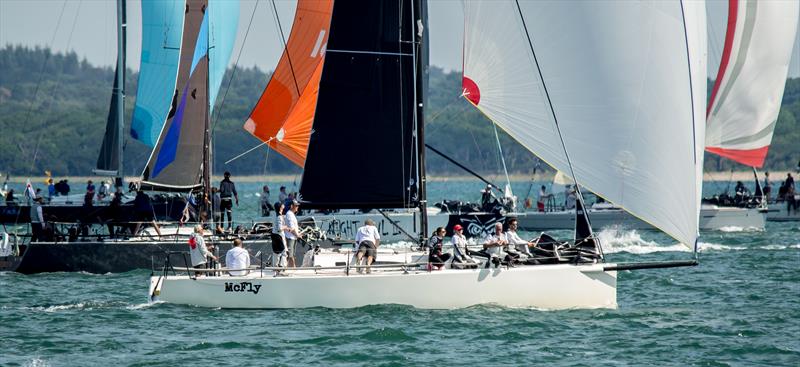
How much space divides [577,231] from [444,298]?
3.04m

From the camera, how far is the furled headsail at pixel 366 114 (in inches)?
978

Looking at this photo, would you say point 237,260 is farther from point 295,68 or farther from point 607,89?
point 295,68

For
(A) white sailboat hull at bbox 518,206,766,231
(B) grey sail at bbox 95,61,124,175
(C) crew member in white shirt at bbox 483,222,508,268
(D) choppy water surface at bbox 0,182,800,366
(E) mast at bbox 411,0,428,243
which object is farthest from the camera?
(A) white sailboat hull at bbox 518,206,766,231

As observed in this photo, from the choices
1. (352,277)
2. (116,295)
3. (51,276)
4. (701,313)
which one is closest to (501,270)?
(352,277)

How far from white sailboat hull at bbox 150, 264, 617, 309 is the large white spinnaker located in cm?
178

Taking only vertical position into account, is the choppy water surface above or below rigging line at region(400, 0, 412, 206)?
below

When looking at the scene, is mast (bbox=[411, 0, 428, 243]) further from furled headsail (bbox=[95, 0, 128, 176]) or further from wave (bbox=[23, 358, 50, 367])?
furled headsail (bbox=[95, 0, 128, 176])

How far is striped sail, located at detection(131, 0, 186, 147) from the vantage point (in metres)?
39.6

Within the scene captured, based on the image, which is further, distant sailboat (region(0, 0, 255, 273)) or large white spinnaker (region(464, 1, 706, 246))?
distant sailboat (region(0, 0, 255, 273))

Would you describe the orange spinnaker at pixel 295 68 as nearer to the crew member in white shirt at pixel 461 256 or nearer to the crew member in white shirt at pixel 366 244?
the crew member in white shirt at pixel 366 244

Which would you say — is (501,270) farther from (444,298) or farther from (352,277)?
(352,277)

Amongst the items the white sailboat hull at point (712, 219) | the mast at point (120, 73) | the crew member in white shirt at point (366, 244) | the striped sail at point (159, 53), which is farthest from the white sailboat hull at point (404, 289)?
the white sailboat hull at point (712, 219)

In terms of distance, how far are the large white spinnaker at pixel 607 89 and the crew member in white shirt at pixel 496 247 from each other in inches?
66.0

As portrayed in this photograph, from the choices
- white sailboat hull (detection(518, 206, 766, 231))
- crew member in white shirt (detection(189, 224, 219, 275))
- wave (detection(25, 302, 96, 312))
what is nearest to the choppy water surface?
wave (detection(25, 302, 96, 312))
